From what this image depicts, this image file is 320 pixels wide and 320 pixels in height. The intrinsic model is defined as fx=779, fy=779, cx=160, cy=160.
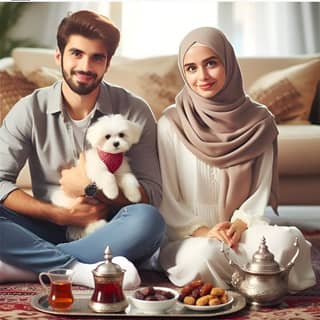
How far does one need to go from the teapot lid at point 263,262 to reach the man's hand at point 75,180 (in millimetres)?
571

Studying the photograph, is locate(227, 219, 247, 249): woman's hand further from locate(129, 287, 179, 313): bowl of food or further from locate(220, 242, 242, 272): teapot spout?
locate(129, 287, 179, 313): bowl of food

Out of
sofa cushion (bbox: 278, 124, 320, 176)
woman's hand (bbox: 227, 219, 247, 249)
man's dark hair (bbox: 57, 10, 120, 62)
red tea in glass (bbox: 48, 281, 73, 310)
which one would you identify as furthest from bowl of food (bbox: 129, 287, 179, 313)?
man's dark hair (bbox: 57, 10, 120, 62)

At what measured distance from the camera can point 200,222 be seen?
249 cm

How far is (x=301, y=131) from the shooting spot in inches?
104

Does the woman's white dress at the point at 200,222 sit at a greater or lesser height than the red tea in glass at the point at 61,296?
greater

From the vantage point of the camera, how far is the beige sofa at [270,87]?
8.40ft

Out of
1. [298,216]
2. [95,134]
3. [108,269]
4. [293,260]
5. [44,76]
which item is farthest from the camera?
[298,216]

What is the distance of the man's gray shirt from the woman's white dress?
0.05 meters

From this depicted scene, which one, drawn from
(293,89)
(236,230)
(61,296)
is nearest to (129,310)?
(61,296)

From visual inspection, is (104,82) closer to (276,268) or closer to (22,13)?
(22,13)

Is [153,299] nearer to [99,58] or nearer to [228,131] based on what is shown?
[228,131]

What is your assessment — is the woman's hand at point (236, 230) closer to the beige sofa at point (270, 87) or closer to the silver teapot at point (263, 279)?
the silver teapot at point (263, 279)

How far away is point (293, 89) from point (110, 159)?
732 millimetres

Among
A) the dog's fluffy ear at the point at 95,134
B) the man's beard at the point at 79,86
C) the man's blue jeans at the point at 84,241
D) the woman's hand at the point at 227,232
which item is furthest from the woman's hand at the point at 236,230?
the man's beard at the point at 79,86
